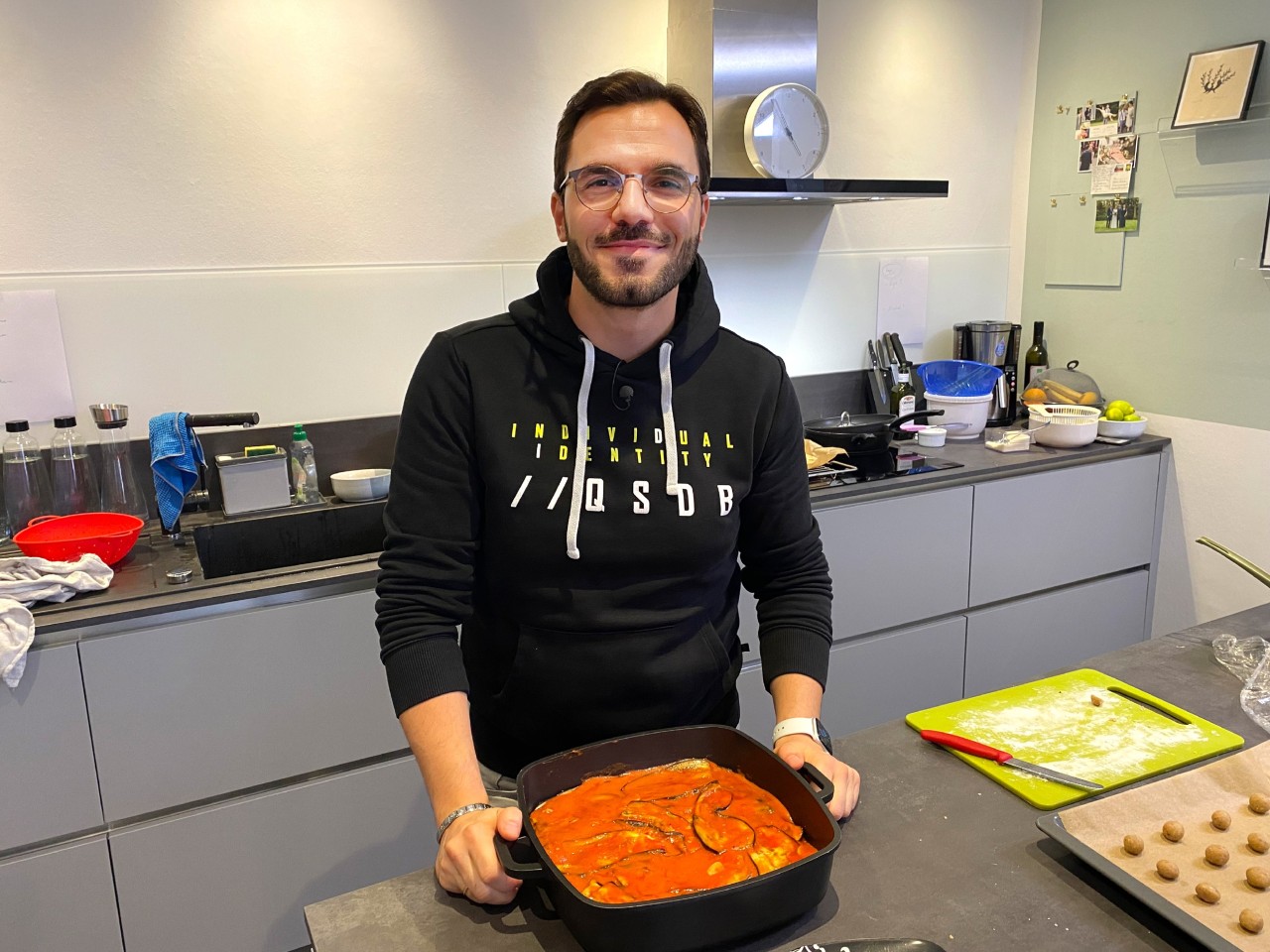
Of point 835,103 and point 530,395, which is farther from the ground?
point 835,103

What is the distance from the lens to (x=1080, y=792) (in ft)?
3.59

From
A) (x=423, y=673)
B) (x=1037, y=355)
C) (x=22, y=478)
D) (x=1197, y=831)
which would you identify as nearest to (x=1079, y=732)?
(x=1197, y=831)

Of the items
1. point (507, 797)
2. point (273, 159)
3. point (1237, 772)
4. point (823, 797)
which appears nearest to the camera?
point (823, 797)

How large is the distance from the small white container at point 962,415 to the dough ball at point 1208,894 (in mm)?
2186

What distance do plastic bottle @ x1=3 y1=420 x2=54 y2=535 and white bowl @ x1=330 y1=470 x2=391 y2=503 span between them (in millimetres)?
615

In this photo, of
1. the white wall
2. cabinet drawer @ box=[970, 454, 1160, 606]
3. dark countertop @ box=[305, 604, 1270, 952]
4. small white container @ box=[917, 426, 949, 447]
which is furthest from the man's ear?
small white container @ box=[917, 426, 949, 447]

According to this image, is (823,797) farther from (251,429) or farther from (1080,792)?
(251,429)

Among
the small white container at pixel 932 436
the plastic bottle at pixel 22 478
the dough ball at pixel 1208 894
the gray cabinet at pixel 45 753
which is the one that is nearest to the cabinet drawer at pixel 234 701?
the gray cabinet at pixel 45 753

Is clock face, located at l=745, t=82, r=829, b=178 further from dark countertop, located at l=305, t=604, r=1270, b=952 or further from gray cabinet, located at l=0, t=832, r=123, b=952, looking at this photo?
gray cabinet, located at l=0, t=832, r=123, b=952

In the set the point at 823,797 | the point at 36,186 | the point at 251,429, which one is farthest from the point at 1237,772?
the point at 36,186

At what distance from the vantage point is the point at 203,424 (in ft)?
7.02

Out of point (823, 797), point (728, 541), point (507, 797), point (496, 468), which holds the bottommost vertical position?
point (507, 797)

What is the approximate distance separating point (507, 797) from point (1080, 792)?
0.70m

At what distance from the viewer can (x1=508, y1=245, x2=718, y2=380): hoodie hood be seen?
129 centimetres
